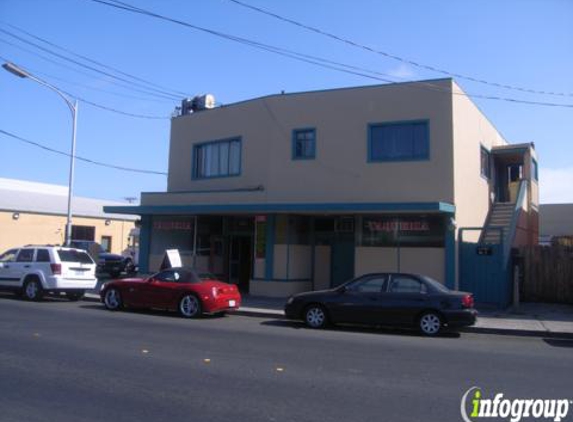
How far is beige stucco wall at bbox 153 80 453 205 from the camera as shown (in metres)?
18.2

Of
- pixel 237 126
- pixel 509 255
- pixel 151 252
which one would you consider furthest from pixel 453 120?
pixel 151 252

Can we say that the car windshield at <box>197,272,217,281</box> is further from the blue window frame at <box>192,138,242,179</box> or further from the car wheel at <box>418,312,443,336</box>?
the blue window frame at <box>192,138,242,179</box>

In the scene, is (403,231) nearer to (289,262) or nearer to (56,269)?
(289,262)

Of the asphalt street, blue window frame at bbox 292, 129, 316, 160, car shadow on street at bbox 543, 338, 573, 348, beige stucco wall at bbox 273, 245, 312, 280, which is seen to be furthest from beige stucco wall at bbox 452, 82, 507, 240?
Result: the asphalt street

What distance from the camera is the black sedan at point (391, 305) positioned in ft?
41.6

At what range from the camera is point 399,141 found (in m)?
18.8

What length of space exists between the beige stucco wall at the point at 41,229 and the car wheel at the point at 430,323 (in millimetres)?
31887

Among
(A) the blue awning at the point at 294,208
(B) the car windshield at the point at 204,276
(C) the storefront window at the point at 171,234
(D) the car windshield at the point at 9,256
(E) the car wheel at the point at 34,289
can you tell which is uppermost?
(A) the blue awning at the point at 294,208

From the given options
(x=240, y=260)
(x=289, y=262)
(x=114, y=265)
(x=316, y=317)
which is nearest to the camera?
(x=316, y=317)

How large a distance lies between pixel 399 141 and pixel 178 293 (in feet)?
28.2

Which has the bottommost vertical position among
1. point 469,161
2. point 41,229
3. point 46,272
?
point 46,272

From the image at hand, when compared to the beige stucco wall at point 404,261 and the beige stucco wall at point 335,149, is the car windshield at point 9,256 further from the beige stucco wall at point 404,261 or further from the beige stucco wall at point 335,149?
the beige stucco wall at point 404,261

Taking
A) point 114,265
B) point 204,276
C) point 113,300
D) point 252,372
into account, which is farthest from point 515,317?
point 114,265

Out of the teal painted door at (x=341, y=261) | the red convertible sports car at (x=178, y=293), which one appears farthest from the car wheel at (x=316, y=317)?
the teal painted door at (x=341, y=261)
